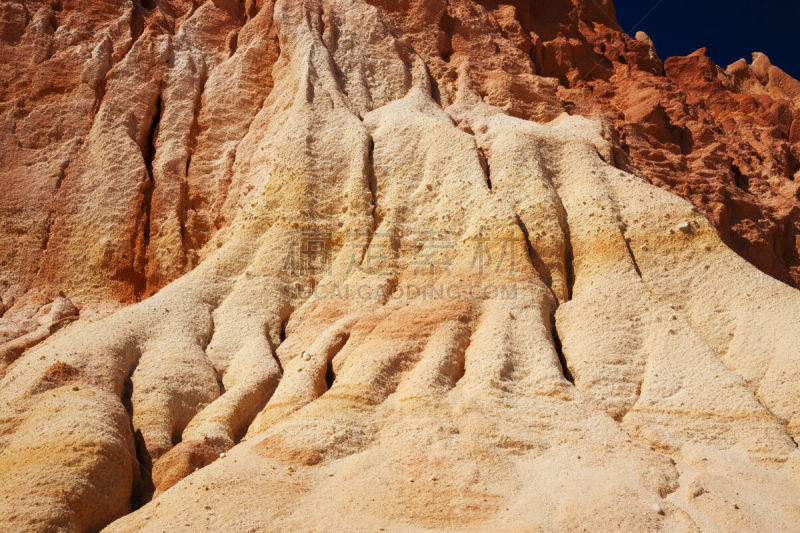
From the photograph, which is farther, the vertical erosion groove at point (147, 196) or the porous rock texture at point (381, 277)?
the vertical erosion groove at point (147, 196)

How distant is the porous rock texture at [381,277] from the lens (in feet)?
33.4

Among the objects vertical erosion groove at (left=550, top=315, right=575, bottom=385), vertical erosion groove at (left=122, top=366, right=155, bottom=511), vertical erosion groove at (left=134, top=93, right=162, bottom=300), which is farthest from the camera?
vertical erosion groove at (left=134, top=93, right=162, bottom=300)

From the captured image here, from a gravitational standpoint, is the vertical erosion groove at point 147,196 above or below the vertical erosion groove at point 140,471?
above

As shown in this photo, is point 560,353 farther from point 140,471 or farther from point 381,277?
point 140,471

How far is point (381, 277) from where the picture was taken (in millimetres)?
15414

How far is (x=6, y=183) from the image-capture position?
19.3 m

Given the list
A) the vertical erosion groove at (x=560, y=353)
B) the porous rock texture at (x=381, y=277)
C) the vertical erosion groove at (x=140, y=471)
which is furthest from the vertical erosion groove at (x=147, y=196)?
the vertical erosion groove at (x=560, y=353)

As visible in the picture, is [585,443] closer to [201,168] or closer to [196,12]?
[201,168]

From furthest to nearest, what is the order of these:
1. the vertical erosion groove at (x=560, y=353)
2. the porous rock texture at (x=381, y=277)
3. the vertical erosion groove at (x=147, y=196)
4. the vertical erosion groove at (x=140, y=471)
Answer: the vertical erosion groove at (x=147, y=196)
the vertical erosion groove at (x=560, y=353)
the vertical erosion groove at (x=140, y=471)
the porous rock texture at (x=381, y=277)

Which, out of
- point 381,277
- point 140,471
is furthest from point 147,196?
point 140,471

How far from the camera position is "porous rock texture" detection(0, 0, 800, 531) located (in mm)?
10172

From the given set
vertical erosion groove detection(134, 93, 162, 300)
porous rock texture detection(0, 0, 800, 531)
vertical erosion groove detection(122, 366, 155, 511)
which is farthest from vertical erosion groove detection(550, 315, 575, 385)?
vertical erosion groove detection(134, 93, 162, 300)

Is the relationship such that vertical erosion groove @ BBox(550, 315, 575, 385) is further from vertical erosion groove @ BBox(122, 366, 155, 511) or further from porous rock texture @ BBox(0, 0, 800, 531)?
vertical erosion groove @ BBox(122, 366, 155, 511)

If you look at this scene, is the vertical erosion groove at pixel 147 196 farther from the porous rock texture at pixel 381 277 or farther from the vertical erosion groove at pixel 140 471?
the vertical erosion groove at pixel 140 471
